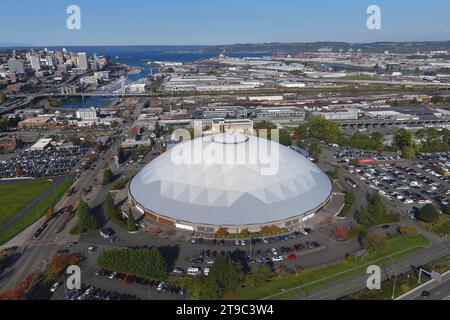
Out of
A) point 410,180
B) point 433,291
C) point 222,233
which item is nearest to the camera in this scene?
point 433,291

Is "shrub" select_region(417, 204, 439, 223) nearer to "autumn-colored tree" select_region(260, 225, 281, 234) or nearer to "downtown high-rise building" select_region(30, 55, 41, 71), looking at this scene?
"autumn-colored tree" select_region(260, 225, 281, 234)

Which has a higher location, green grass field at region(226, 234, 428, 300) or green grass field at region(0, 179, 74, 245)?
green grass field at region(0, 179, 74, 245)

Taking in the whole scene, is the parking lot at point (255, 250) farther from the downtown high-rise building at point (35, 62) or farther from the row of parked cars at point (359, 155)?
the downtown high-rise building at point (35, 62)

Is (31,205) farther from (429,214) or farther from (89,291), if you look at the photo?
(429,214)

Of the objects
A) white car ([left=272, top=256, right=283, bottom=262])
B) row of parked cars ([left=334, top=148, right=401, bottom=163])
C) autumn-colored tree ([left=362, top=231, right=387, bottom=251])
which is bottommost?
white car ([left=272, top=256, right=283, bottom=262])

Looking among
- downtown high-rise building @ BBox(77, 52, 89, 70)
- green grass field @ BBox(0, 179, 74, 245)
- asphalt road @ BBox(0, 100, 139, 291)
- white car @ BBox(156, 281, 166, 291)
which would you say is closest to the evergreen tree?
asphalt road @ BBox(0, 100, 139, 291)

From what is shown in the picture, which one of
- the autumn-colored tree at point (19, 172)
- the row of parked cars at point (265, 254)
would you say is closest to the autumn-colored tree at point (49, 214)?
the autumn-colored tree at point (19, 172)

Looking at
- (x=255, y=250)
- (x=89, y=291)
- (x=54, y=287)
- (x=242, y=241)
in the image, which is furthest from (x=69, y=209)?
(x=255, y=250)
